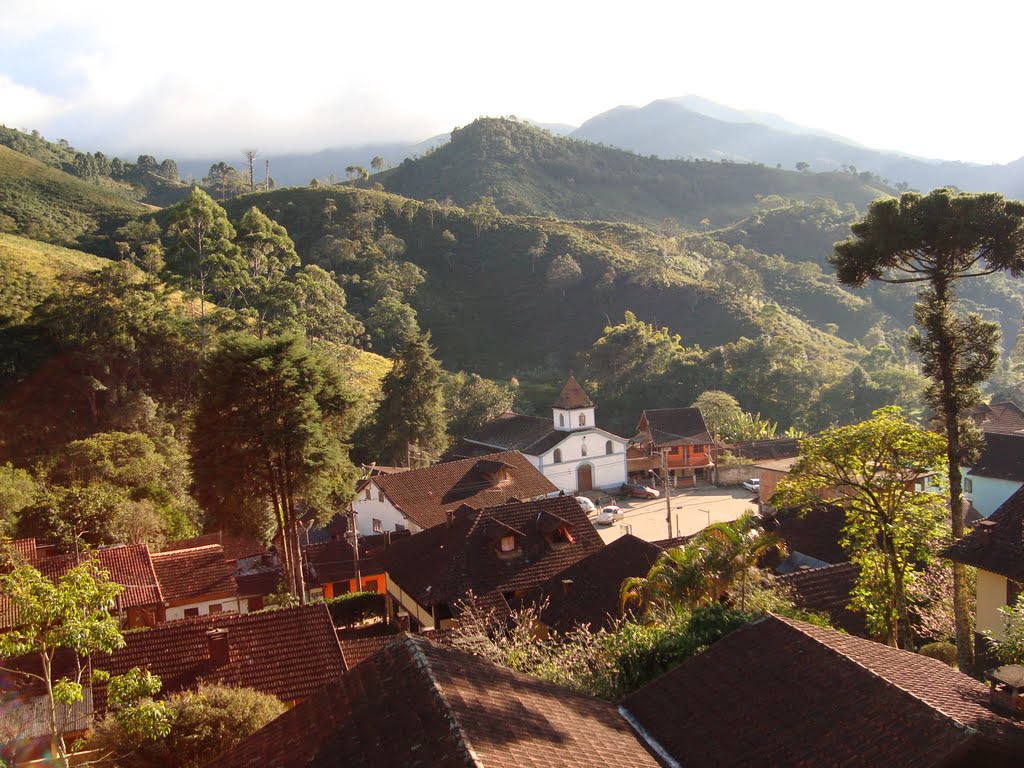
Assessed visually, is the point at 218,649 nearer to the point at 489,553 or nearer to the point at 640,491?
the point at 489,553

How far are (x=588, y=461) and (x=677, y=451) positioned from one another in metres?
6.29

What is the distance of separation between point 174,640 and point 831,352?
216 feet

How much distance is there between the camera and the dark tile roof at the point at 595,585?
16734 mm

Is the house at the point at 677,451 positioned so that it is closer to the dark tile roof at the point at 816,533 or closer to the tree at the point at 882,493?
the dark tile roof at the point at 816,533

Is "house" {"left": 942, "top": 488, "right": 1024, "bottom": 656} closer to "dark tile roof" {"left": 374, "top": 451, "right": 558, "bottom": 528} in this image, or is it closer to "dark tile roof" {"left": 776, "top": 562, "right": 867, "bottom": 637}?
"dark tile roof" {"left": 776, "top": 562, "right": 867, "bottom": 637}

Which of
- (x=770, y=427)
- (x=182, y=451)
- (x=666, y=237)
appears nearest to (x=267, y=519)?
(x=182, y=451)

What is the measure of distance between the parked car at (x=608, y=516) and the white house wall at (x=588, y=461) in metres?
5.15

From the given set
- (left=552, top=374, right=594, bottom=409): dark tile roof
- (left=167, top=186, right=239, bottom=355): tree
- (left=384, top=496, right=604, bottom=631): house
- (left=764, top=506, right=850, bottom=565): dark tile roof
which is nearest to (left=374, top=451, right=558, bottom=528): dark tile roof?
(left=384, top=496, right=604, bottom=631): house

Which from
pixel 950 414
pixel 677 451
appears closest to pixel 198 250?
pixel 677 451

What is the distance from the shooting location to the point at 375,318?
61.9 m

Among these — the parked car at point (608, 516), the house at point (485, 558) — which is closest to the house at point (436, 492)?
the parked car at point (608, 516)

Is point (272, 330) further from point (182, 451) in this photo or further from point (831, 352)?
point (831, 352)

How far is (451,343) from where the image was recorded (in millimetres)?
69688

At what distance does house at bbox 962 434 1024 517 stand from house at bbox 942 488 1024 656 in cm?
1967
